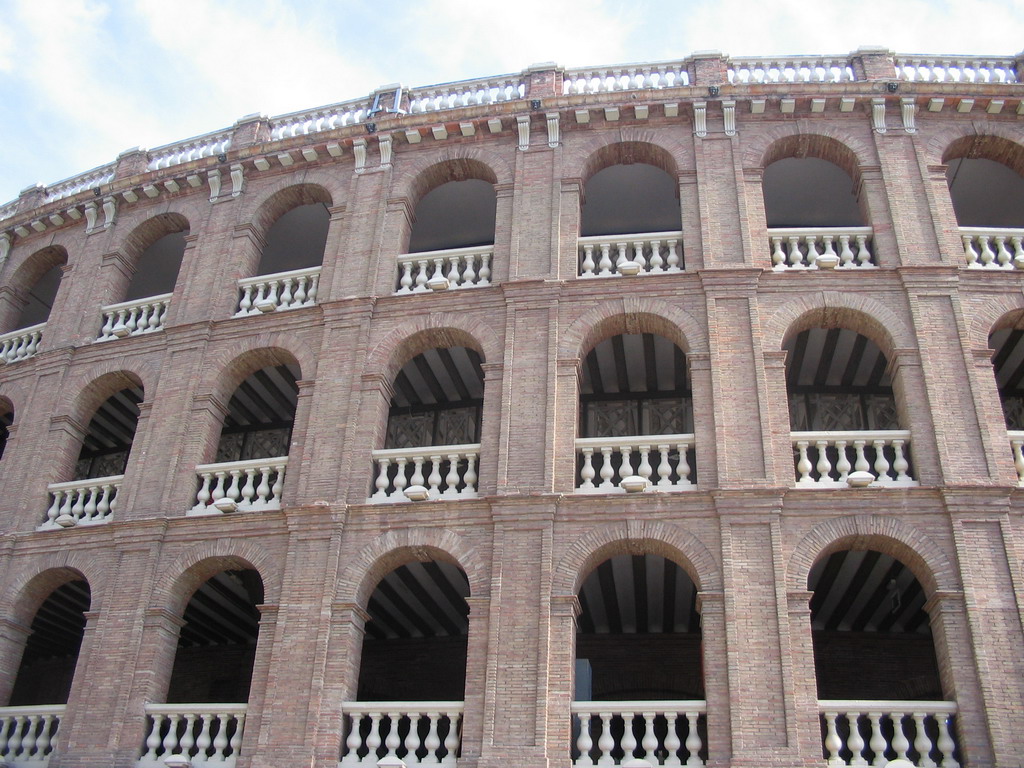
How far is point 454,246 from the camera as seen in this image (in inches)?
792

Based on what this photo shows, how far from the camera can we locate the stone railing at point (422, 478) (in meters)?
14.3

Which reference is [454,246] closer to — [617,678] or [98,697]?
[617,678]

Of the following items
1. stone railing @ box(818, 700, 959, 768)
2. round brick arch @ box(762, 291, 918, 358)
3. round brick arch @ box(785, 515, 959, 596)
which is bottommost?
stone railing @ box(818, 700, 959, 768)

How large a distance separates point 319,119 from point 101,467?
8.33 meters

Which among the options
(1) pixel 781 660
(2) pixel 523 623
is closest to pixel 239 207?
(2) pixel 523 623

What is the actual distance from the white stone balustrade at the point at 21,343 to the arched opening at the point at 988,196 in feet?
54.0

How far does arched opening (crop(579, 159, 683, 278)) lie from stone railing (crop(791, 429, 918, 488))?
11.7ft

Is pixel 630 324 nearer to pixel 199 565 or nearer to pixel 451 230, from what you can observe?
pixel 451 230

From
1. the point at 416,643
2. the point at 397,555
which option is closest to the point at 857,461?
the point at 397,555

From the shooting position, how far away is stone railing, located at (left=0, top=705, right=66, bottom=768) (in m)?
14.3

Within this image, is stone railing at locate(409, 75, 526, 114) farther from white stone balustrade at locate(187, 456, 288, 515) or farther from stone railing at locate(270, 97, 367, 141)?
white stone balustrade at locate(187, 456, 288, 515)

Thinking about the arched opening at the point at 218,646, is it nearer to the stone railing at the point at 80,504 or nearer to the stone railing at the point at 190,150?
the stone railing at the point at 80,504

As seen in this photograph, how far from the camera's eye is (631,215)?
1939 cm

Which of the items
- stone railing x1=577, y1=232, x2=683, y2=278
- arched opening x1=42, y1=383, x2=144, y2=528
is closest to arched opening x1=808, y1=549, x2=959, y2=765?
stone railing x1=577, y1=232, x2=683, y2=278
